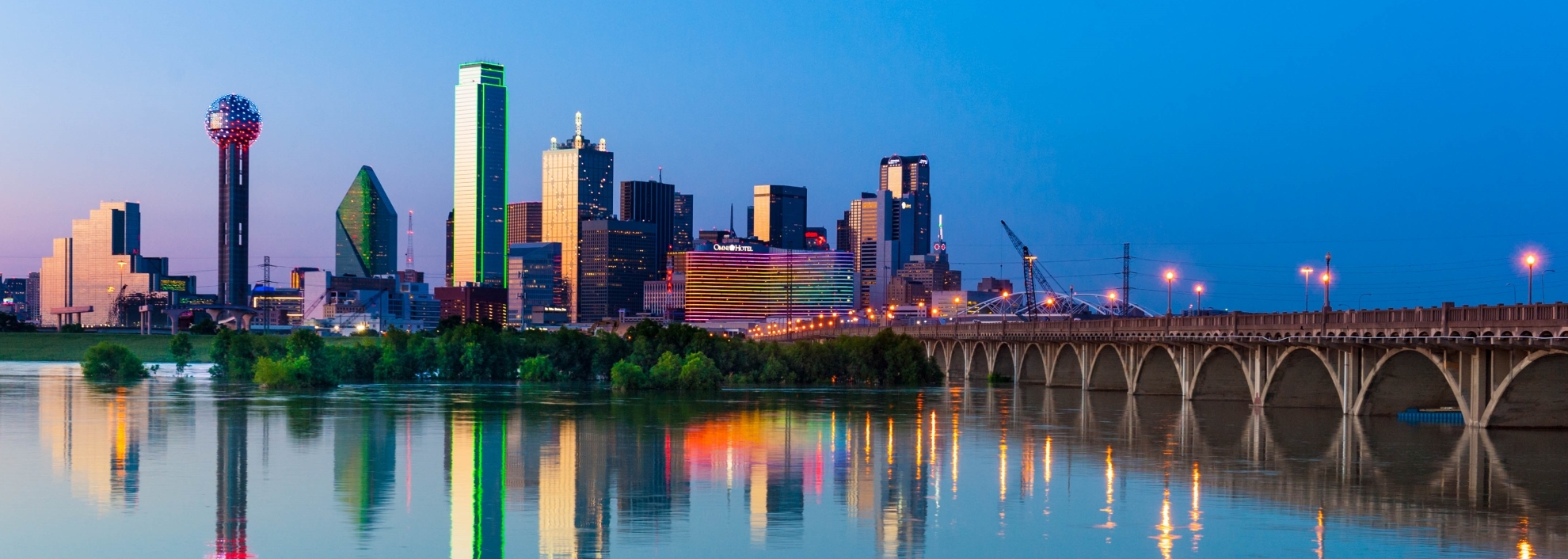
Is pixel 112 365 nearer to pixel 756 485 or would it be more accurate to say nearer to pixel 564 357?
pixel 564 357

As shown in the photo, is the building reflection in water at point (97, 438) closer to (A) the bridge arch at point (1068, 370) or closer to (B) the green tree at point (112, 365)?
(B) the green tree at point (112, 365)

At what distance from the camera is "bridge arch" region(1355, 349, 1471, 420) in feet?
279

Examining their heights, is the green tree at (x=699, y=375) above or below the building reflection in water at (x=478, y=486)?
above

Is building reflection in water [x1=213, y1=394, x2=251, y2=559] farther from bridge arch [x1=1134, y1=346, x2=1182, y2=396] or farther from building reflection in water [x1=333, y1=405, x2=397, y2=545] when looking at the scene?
bridge arch [x1=1134, y1=346, x2=1182, y2=396]

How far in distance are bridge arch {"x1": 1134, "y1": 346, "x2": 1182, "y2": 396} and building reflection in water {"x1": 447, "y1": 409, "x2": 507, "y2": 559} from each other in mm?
58975

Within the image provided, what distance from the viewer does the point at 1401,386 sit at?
285ft

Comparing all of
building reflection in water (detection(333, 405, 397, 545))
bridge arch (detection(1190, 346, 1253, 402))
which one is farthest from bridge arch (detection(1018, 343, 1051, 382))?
building reflection in water (detection(333, 405, 397, 545))

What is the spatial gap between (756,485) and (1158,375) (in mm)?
78775

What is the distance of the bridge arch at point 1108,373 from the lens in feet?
453

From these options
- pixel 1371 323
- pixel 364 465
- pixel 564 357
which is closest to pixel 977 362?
pixel 564 357

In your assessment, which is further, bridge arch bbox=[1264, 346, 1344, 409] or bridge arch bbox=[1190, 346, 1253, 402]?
bridge arch bbox=[1190, 346, 1253, 402]

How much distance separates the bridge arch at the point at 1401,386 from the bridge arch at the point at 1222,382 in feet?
71.2

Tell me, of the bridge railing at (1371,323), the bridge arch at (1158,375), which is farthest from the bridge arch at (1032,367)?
the bridge arch at (1158,375)

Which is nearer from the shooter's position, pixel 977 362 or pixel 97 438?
pixel 97 438
